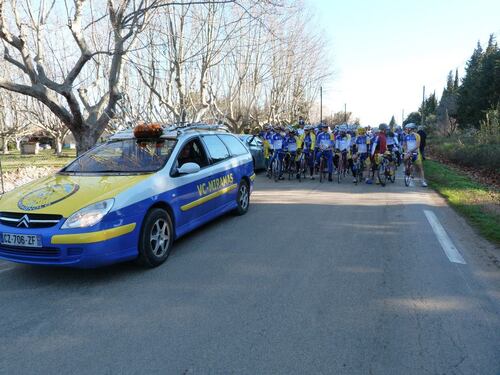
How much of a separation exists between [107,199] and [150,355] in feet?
6.61

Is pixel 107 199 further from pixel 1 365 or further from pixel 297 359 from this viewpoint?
pixel 297 359

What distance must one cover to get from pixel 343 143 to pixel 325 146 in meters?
0.71

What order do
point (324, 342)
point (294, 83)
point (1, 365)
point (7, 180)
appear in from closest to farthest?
point (1, 365) → point (324, 342) → point (7, 180) → point (294, 83)

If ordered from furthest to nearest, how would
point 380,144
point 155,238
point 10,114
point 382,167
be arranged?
1. point 10,114
2. point 382,167
3. point 380,144
4. point 155,238

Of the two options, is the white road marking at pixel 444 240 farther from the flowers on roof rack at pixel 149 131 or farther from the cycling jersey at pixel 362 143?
the cycling jersey at pixel 362 143

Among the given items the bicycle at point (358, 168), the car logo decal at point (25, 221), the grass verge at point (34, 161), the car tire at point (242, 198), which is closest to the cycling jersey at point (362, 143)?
the bicycle at point (358, 168)

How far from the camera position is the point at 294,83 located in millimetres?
37969

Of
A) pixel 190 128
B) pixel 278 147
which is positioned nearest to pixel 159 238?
pixel 190 128

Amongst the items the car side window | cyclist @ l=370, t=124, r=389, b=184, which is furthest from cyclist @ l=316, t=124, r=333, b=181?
the car side window

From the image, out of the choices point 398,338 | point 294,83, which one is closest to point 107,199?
point 398,338

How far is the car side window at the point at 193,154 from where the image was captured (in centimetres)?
605

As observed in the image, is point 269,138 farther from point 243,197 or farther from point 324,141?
point 243,197

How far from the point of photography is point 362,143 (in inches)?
531

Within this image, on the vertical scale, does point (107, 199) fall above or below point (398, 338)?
above
